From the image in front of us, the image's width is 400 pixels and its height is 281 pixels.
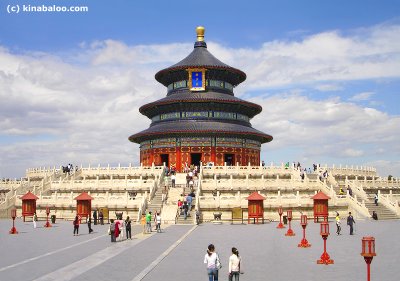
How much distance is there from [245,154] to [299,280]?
174ft

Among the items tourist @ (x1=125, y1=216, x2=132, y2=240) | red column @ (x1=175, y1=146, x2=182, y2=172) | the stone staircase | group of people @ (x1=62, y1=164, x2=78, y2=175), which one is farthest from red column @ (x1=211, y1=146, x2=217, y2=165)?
tourist @ (x1=125, y1=216, x2=132, y2=240)

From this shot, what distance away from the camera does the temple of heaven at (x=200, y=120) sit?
223 feet

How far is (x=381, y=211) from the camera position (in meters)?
47.5

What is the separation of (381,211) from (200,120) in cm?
2954

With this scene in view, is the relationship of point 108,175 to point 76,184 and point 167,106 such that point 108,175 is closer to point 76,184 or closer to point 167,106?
point 76,184

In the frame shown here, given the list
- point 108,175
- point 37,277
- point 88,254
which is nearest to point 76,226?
point 88,254

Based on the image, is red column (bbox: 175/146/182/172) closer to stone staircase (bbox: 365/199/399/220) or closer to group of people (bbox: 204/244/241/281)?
stone staircase (bbox: 365/199/399/220)

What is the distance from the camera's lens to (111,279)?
57.5 feet

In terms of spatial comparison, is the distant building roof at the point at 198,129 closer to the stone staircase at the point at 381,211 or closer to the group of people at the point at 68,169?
the group of people at the point at 68,169

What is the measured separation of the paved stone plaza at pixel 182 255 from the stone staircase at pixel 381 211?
10.2 meters

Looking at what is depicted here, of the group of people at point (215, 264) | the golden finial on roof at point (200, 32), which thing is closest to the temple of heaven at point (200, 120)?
the golden finial on roof at point (200, 32)

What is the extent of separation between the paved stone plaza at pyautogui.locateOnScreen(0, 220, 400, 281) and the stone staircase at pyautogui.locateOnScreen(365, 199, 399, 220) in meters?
10.2

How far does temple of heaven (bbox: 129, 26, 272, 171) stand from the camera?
67938 mm

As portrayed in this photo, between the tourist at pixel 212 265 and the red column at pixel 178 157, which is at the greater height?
the red column at pixel 178 157
